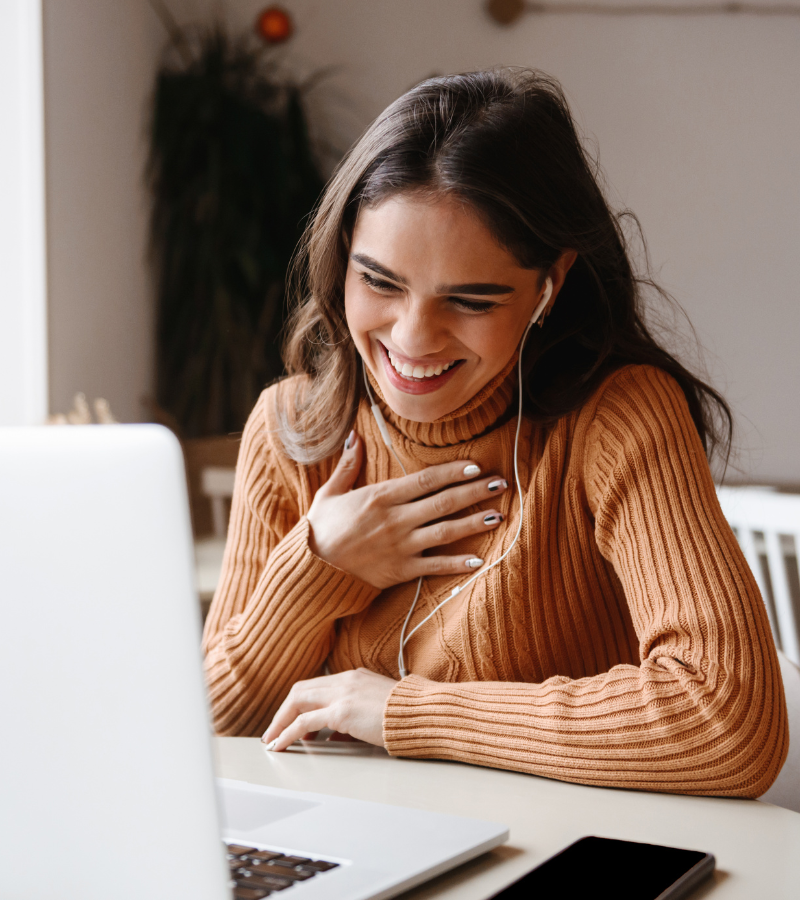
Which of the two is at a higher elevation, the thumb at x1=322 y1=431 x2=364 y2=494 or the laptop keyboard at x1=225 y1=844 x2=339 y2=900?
the thumb at x1=322 y1=431 x2=364 y2=494

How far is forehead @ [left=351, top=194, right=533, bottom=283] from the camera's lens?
0.93 m

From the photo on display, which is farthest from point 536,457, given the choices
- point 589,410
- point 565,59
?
point 565,59

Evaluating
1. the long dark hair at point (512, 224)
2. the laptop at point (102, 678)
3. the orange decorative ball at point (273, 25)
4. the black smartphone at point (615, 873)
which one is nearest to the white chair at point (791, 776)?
the long dark hair at point (512, 224)

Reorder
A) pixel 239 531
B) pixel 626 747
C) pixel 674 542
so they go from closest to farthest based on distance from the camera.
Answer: pixel 626 747, pixel 674 542, pixel 239 531

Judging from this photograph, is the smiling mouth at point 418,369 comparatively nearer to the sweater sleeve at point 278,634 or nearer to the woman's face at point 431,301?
the woman's face at point 431,301

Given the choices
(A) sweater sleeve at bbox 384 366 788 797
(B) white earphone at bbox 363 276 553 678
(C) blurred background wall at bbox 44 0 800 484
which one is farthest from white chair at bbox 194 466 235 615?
(A) sweater sleeve at bbox 384 366 788 797

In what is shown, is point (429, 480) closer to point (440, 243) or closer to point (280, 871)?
point (440, 243)

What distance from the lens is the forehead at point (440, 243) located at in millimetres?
925

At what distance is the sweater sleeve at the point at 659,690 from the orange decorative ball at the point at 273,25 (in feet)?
9.77

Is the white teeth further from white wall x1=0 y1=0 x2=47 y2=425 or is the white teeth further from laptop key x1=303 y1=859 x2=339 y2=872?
white wall x1=0 y1=0 x2=47 y2=425

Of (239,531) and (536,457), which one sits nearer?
(536,457)

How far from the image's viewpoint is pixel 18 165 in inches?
98.9

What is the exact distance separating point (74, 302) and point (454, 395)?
1.99 metres

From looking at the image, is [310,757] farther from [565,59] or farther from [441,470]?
[565,59]
